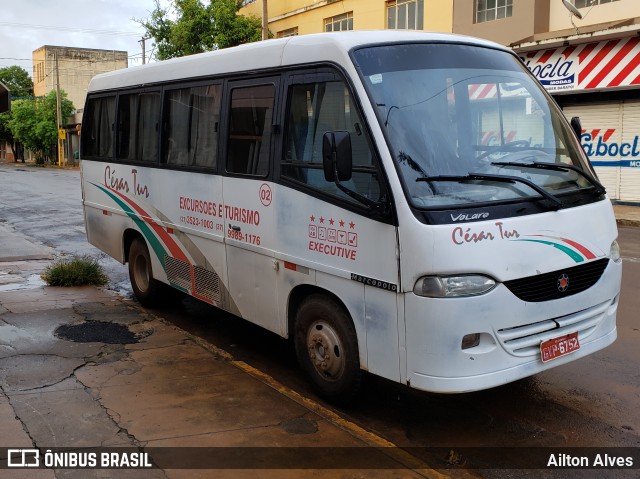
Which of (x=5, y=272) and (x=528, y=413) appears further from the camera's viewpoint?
(x=5, y=272)

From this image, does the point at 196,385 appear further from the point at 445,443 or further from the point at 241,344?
the point at 445,443

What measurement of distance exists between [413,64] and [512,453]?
8.96 feet

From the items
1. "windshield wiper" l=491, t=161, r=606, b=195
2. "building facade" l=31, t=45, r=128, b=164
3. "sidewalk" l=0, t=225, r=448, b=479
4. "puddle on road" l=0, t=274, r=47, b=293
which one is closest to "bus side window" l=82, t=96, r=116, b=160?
"puddle on road" l=0, t=274, r=47, b=293

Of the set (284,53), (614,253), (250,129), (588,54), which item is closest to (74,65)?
(588,54)

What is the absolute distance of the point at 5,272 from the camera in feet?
34.4

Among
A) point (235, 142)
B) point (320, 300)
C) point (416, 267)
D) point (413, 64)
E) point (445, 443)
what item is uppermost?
point (413, 64)

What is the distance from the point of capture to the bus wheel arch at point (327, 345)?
15.9 ft

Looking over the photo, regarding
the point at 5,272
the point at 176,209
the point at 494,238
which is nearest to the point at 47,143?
the point at 5,272

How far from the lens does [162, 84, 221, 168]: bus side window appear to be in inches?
255

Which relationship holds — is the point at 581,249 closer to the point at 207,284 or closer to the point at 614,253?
the point at 614,253

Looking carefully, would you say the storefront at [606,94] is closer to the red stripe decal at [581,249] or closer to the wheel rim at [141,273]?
the wheel rim at [141,273]

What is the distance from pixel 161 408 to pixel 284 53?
115 inches

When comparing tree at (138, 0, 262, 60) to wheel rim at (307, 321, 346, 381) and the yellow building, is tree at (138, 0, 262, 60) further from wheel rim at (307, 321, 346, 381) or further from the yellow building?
wheel rim at (307, 321, 346, 381)

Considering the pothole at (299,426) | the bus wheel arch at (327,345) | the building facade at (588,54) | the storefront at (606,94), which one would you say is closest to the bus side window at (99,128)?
the bus wheel arch at (327,345)
